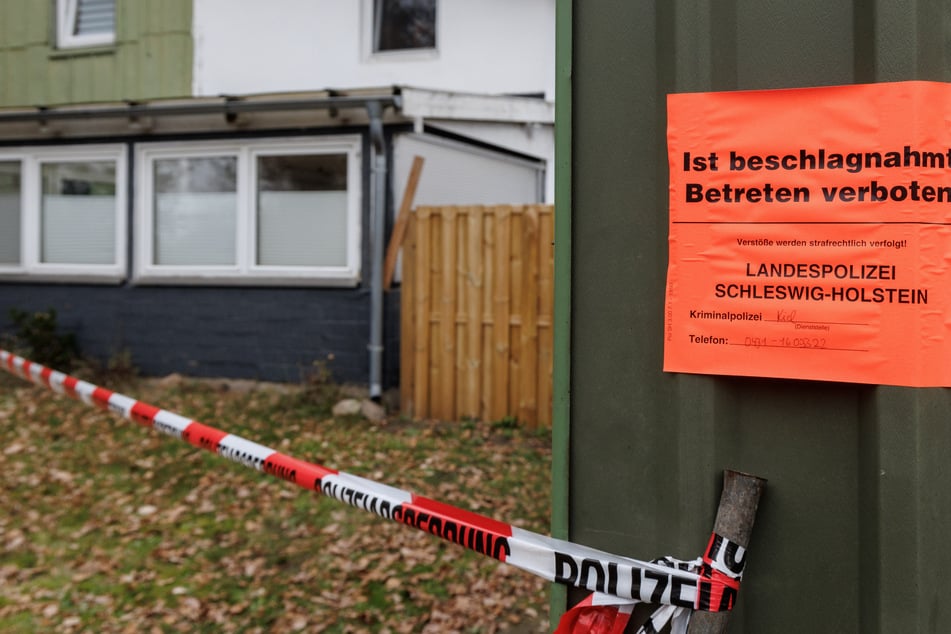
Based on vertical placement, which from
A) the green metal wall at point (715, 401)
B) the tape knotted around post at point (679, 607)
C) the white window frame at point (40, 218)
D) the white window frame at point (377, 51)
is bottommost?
the tape knotted around post at point (679, 607)

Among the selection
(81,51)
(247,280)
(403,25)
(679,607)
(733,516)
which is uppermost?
(403,25)

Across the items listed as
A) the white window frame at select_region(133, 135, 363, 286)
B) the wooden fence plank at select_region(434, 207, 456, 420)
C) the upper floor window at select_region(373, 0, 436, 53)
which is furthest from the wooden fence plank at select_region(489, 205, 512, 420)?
the upper floor window at select_region(373, 0, 436, 53)

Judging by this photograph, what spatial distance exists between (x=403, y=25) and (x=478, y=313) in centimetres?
490

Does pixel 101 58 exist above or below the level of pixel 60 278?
above

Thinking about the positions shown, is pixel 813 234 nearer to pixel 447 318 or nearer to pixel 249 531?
pixel 249 531

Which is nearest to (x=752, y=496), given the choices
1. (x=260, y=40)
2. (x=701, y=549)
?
(x=701, y=549)

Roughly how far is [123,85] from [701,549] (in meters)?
11.8

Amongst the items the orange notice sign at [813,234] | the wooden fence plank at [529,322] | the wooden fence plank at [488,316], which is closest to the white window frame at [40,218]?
the wooden fence plank at [488,316]

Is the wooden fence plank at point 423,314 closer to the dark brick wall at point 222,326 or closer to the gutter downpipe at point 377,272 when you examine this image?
the gutter downpipe at point 377,272

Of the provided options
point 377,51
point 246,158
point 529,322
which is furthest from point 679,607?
point 377,51

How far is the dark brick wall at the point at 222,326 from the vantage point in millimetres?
9078

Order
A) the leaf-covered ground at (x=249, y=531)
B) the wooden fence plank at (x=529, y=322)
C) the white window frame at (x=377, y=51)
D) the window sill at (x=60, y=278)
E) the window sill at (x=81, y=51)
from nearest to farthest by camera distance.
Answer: the leaf-covered ground at (x=249, y=531)
the wooden fence plank at (x=529, y=322)
the window sill at (x=60, y=278)
the white window frame at (x=377, y=51)
the window sill at (x=81, y=51)

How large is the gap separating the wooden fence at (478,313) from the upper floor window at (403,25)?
3.63 metres

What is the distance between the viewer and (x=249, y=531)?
536 cm
